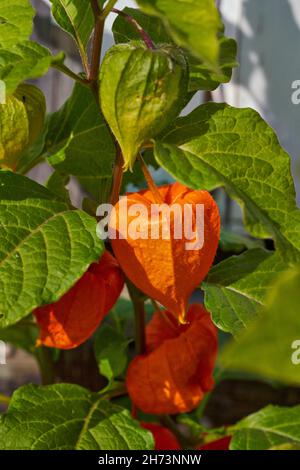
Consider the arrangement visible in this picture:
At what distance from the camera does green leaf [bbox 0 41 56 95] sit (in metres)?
0.42

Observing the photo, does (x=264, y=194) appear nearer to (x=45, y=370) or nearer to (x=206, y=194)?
(x=206, y=194)

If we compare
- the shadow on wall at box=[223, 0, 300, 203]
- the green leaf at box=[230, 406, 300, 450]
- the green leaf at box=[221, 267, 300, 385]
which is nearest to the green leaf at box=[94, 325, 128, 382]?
the green leaf at box=[230, 406, 300, 450]

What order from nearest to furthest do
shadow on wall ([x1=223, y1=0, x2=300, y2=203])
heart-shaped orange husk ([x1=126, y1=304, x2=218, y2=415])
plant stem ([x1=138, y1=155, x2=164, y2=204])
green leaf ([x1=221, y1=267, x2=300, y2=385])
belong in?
1. green leaf ([x1=221, y1=267, x2=300, y2=385])
2. plant stem ([x1=138, y1=155, x2=164, y2=204])
3. heart-shaped orange husk ([x1=126, y1=304, x2=218, y2=415])
4. shadow on wall ([x1=223, y1=0, x2=300, y2=203])

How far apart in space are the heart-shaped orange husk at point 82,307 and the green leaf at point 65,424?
71mm

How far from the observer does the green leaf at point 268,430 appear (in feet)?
Result: 2.10

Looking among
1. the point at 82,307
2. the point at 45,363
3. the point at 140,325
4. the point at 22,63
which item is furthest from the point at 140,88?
the point at 45,363

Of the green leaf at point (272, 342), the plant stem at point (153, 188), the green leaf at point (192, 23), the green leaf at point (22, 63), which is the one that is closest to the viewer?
the green leaf at point (272, 342)

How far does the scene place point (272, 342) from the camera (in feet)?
0.51

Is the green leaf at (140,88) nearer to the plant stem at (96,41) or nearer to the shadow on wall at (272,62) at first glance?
the plant stem at (96,41)

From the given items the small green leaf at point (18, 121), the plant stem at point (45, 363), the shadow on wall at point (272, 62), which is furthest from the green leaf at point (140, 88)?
the shadow on wall at point (272, 62)

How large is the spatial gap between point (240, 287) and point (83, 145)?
0.20 meters

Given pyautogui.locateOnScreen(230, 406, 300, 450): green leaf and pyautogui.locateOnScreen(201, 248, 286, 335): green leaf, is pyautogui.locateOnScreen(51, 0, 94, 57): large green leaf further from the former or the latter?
pyautogui.locateOnScreen(230, 406, 300, 450): green leaf

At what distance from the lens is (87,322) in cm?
57

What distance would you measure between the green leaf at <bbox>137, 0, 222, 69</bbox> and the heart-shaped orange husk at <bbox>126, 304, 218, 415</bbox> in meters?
0.34
